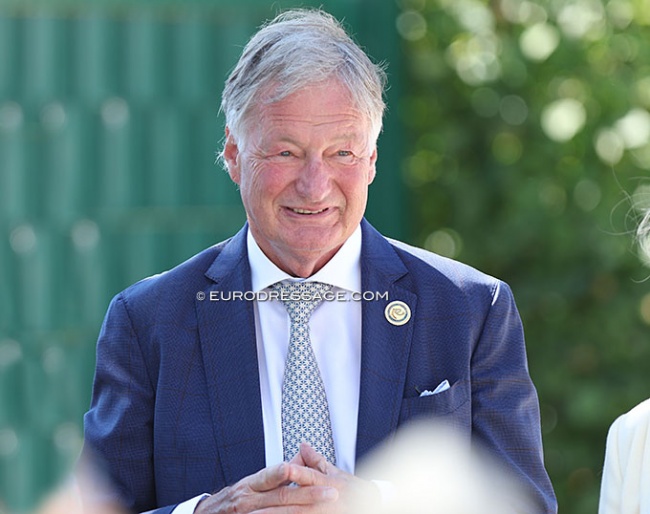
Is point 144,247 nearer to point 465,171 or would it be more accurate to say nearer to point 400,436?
point 465,171

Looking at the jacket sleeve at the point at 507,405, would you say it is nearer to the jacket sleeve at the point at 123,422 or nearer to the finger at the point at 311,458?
the finger at the point at 311,458

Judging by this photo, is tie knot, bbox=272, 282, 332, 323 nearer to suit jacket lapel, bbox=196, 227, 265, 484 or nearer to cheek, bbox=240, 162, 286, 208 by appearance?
suit jacket lapel, bbox=196, 227, 265, 484

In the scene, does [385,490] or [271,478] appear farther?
[385,490]

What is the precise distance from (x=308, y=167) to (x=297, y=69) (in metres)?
0.21

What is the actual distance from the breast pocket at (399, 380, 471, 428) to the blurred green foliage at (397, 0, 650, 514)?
2.24 meters

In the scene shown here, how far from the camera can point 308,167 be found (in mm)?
2865

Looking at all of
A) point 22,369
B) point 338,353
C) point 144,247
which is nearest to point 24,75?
point 144,247

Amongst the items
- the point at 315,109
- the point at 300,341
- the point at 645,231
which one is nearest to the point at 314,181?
the point at 315,109

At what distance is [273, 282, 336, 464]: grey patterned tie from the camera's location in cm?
293

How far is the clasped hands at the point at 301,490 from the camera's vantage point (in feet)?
9.03

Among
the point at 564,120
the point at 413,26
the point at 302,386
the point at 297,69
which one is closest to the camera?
the point at 297,69

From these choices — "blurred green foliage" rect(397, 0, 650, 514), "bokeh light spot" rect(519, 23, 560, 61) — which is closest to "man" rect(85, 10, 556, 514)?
"blurred green foliage" rect(397, 0, 650, 514)

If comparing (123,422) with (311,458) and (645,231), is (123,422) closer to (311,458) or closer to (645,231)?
(311,458)

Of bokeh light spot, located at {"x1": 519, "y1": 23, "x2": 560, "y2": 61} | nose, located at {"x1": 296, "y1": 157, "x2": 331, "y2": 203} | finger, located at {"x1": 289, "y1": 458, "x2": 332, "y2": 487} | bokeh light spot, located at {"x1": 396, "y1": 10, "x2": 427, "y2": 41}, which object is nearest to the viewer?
finger, located at {"x1": 289, "y1": 458, "x2": 332, "y2": 487}
